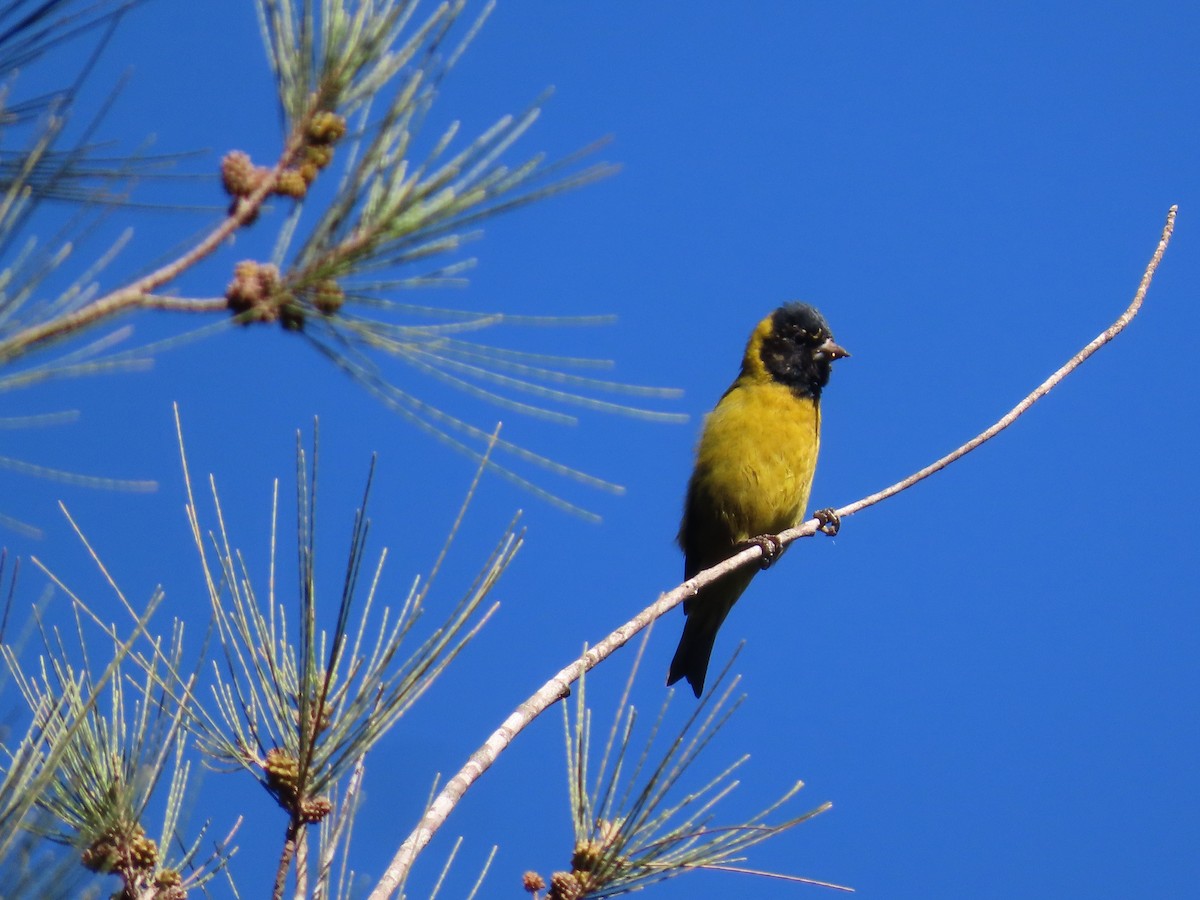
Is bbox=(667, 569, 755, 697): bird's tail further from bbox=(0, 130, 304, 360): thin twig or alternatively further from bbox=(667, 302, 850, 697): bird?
bbox=(0, 130, 304, 360): thin twig

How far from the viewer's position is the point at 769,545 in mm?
5219

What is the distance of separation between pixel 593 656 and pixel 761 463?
303cm

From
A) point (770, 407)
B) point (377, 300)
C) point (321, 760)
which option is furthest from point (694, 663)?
point (377, 300)

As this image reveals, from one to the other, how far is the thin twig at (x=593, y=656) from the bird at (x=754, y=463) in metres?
0.89

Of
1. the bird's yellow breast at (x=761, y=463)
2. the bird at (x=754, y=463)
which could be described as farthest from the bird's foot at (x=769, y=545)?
the bird's yellow breast at (x=761, y=463)

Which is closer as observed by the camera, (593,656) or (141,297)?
(141,297)

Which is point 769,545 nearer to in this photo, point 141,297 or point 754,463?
point 754,463

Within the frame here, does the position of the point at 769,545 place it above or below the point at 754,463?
below

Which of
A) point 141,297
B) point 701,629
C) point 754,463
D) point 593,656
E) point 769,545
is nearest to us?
point 141,297

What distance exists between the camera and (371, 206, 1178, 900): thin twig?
6.46ft

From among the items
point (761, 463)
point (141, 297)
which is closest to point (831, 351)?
point (761, 463)

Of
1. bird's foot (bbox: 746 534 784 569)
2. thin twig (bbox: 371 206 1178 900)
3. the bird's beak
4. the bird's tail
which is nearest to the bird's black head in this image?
the bird's beak

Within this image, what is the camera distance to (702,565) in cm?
588

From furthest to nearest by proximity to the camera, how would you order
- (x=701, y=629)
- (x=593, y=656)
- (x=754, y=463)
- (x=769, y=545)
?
(x=701, y=629) → (x=754, y=463) → (x=769, y=545) → (x=593, y=656)
